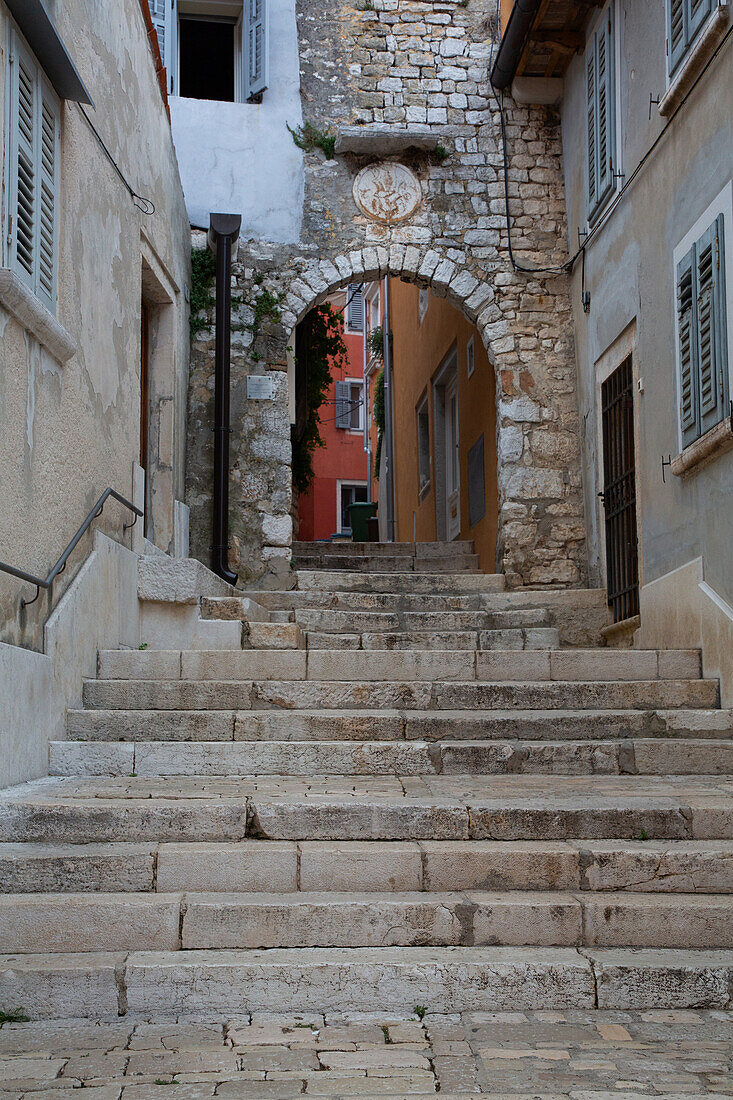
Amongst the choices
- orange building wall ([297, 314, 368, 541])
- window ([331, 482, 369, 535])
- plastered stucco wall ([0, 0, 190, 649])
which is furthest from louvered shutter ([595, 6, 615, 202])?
window ([331, 482, 369, 535])

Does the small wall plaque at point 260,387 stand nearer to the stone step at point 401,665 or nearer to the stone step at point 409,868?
the stone step at point 401,665

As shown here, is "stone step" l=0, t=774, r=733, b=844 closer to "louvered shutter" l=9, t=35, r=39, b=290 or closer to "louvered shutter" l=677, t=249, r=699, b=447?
"louvered shutter" l=9, t=35, r=39, b=290

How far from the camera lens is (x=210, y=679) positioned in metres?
5.48

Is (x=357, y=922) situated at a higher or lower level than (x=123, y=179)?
lower

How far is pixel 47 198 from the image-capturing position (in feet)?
16.0

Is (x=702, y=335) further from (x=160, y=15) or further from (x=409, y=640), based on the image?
(x=160, y=15)

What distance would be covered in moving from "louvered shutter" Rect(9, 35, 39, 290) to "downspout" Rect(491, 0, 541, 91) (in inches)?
193

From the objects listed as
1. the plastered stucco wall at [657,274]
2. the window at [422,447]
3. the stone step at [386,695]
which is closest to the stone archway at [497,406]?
the plastered stucco wall at [657,274]

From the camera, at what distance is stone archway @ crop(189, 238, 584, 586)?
350 inches

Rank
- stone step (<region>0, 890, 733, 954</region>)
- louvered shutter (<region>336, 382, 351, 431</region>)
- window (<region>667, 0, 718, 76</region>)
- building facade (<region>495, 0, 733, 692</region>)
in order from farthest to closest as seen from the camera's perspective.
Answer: louvered shutter (<region>336, 382, 351, 431</region>), window (<region>667, 0, 718, 76</region>), building facade (<region>495, 0, 733, 692</region>), stone step (<region>0, 890, 733, 954</region>)

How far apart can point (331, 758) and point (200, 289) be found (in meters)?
5.41

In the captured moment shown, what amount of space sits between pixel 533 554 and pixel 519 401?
1.29m

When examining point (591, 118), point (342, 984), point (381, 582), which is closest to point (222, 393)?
point (381, 582)

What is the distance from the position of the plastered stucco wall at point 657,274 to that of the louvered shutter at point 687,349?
176 mm
